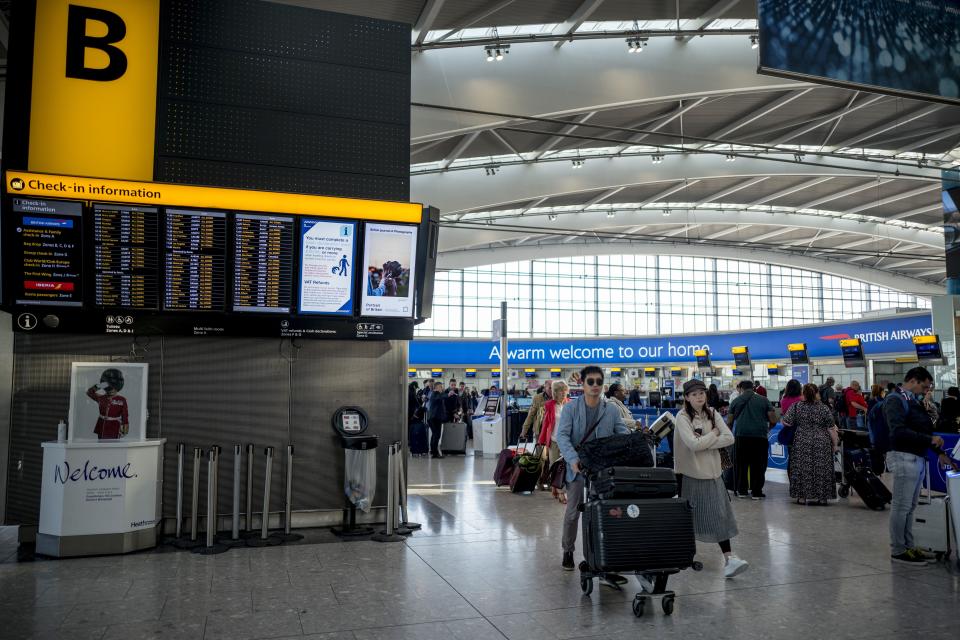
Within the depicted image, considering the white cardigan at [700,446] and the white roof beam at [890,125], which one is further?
the white roof beam at [890,125]

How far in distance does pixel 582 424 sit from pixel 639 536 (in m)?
1.09

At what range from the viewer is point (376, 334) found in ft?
23.2

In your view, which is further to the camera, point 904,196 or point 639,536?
point 904,196

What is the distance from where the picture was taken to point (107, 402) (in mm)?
6129

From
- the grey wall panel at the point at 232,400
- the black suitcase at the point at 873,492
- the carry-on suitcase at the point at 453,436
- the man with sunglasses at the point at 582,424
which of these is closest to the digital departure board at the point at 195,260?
the grey wall panel at the point at 232,400

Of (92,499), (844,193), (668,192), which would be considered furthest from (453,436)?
(844,193)

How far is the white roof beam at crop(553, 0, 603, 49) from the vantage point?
12.1 metres

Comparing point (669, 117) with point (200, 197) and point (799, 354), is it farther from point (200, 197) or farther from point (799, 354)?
point (200, 197)

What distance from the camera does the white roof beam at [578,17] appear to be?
12.1 m

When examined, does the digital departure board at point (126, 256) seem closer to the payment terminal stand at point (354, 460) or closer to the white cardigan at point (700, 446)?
the payment terminal stand at point (354, 460)

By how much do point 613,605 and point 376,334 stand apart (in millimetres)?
3570

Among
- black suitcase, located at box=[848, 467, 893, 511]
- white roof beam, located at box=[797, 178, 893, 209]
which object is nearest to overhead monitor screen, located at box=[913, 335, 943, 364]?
black suitcase, located at box=[848, 467, 893, 511]

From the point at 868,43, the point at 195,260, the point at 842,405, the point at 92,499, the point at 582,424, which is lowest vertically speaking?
the point at 92,499

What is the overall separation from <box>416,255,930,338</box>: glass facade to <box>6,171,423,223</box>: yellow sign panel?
30395 mm
